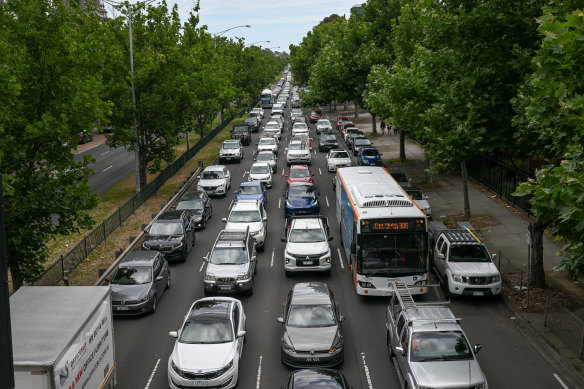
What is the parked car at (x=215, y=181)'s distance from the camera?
35.6 meters

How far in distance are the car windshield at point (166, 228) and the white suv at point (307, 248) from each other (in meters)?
4.78

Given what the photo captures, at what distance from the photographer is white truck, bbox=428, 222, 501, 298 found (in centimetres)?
1922

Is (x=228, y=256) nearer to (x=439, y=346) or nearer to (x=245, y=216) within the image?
(x=245, y=216)

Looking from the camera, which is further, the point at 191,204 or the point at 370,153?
the point at 370,153

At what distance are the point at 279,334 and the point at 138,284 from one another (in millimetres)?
5127

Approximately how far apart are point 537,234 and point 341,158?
23.3 m

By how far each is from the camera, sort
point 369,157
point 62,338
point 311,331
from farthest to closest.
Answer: point 369,157, point 311,331, point 62,338

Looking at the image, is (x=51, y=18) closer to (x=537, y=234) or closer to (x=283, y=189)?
(x=537, y=234)

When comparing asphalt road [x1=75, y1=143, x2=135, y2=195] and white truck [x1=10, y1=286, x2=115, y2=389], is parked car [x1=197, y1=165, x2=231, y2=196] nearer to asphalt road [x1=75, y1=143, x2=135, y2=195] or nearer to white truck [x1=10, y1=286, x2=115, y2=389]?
asphalt road [x1=75, y1=143, x2=135, y2=195]

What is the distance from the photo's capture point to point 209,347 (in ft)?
47.9

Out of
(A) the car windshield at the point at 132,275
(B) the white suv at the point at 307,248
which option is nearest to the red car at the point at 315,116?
(B) the white suv at the point at 307,248

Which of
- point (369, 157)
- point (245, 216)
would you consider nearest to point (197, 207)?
point (245, 216)

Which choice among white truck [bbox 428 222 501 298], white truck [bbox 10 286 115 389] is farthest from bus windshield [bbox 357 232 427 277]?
white truck [bbox 10 286 115 389]

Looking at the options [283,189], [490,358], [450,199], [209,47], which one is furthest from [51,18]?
[209,47]
